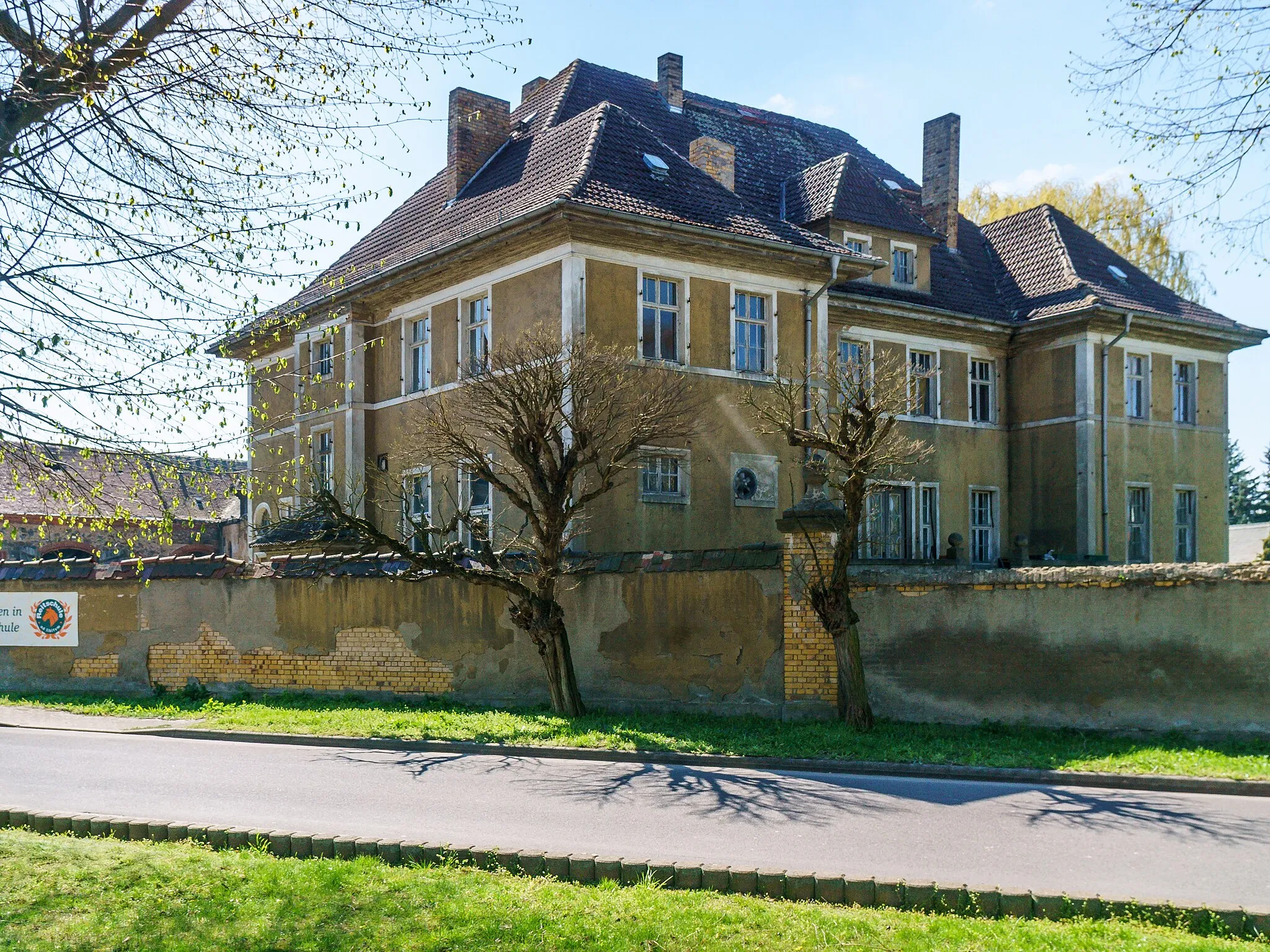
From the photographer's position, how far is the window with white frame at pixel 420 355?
84.8 feet

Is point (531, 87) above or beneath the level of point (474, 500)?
above

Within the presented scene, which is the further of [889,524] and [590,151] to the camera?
[889,524]

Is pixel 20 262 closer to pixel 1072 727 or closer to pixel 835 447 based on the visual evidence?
pixel 835 447

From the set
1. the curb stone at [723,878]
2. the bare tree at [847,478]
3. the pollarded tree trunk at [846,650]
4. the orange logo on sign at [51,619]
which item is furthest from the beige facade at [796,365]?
the curb stone at [723,878]

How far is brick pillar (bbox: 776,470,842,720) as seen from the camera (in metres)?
15.9

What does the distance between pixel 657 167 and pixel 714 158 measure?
3.17 metres

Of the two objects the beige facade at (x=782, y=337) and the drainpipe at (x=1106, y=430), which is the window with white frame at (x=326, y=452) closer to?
the beige facade at (x=782, y=337)

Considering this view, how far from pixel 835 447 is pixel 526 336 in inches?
233

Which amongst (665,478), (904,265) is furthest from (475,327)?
(904,265)

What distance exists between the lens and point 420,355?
1039 inches

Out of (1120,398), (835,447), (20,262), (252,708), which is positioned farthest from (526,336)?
(1120,398)

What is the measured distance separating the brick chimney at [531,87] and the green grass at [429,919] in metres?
25.4

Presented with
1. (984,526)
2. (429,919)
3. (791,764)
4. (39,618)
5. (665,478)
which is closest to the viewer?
(429,919)

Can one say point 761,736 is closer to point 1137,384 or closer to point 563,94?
point 563,94
